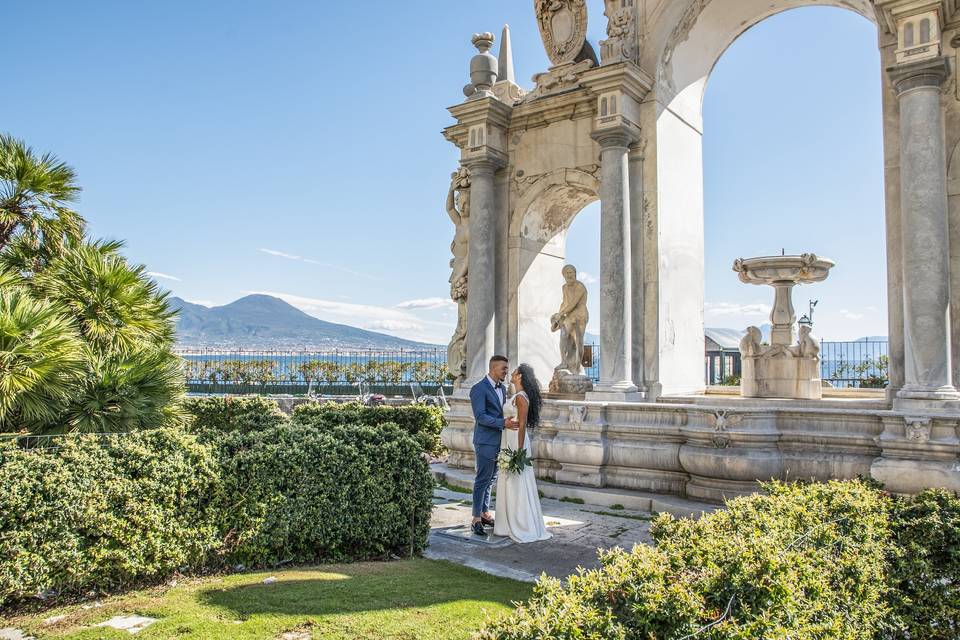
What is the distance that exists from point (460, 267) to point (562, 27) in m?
5.18

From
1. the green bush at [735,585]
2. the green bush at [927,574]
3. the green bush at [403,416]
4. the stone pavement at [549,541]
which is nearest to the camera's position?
the green bush at [735,585]

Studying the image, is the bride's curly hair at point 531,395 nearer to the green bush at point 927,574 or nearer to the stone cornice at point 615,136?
the green bush at point 927,574

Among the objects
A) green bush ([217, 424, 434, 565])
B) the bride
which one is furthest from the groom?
green bush ([217, 424, 434, 565])

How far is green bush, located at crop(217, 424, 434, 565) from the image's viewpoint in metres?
6.37

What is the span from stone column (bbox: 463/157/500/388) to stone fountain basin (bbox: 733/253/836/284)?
482 centimetres

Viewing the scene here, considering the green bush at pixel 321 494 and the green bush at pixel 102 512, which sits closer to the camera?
the green bush at pixel 102 512

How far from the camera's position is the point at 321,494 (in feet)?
21.7

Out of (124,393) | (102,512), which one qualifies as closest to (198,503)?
(102,512)

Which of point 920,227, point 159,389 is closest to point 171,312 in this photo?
point 159,389

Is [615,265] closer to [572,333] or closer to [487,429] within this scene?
[572,333]

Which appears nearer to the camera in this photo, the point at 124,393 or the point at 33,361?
the point at 33,361

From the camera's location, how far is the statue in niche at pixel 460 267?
1405cm

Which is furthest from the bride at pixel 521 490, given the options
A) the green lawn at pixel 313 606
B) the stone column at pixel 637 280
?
the stone column at pixel 637 280

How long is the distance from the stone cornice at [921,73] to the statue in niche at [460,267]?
7.54 meters
